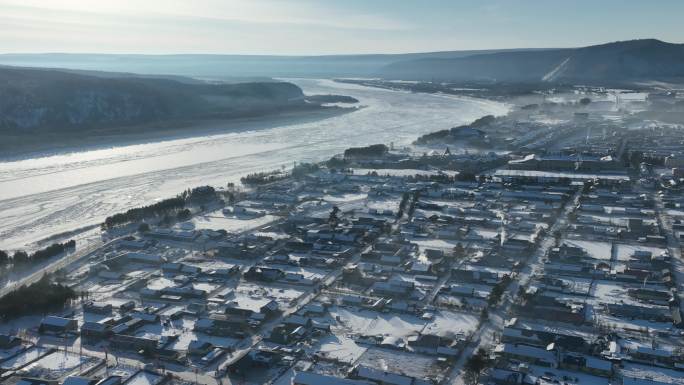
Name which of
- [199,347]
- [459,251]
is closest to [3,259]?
[199,347]

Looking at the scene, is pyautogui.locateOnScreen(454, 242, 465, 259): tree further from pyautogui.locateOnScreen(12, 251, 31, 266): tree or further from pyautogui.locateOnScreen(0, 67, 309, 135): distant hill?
pyautogui.locateOnScreen(0, 67, 309, 135): distant hill

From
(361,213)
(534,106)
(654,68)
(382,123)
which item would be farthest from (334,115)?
(654,68)

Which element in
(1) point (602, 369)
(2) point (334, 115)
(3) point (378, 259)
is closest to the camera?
(1) point (602, 369)

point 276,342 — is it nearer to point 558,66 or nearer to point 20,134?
point 20,134

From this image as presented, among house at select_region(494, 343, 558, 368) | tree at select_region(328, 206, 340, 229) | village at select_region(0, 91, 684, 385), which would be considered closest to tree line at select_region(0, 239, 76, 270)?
village at select_region(0, 91, 684, 385)

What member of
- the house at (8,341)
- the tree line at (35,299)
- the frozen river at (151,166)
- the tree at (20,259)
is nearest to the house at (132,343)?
the house at (8,341)
